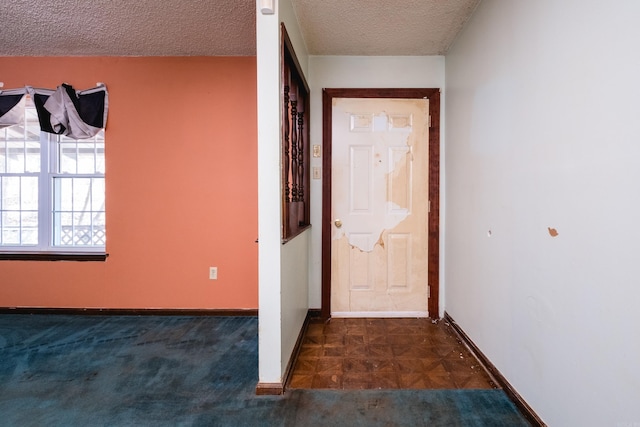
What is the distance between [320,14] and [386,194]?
1.53 m

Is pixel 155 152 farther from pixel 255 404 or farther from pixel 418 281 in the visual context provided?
pixel 418 281

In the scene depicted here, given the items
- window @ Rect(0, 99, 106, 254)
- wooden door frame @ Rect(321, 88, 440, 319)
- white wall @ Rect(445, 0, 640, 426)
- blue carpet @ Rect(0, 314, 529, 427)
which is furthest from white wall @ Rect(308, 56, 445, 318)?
window @ Rect(0, 99, 106, 254)

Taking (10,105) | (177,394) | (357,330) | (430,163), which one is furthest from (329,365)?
(10,105)

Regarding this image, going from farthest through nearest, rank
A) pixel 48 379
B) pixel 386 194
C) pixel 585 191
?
pixel 386 194, pixel 48 379, pixel 585 191

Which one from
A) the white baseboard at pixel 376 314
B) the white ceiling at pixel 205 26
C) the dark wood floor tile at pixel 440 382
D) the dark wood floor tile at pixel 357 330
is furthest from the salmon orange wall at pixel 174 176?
the dark wood floor tile at pixel 440 382

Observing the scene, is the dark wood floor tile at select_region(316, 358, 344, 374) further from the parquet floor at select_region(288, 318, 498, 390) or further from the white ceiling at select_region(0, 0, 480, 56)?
the white ceiling at select_region(0, 0, 480, 56)

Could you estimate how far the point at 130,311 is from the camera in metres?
3.21

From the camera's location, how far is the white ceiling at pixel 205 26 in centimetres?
234

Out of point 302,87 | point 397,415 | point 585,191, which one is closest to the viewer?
point 585,191

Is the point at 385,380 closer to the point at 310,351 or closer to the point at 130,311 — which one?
the point at 310,351

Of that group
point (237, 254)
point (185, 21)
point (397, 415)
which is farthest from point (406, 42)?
point (397, 415)

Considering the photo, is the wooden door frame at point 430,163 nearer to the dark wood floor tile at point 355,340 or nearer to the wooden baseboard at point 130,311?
the dark wood floor tile at point 355,340

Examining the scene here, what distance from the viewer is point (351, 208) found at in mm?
3135

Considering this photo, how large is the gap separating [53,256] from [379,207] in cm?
307
